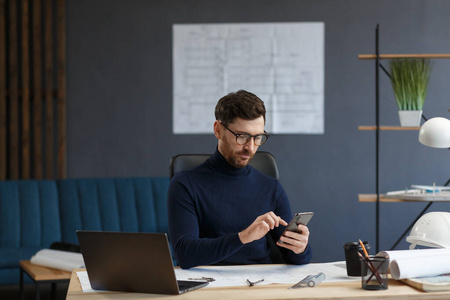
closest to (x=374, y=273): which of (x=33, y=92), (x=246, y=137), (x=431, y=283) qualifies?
(x=431, y=283)

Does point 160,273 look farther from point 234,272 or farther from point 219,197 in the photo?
point 219,197

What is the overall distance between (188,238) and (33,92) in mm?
3232

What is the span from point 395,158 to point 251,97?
2.89m

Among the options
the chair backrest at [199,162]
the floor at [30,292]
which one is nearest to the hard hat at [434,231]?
the chair backrest at [199,162]

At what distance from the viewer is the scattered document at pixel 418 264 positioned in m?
1.74

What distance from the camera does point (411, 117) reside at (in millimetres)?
3963

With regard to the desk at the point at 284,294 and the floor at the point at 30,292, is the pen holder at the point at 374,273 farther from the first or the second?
the floor at the point at 30,292

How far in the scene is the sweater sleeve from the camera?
79.4 inches

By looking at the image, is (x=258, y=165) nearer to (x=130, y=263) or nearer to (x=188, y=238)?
(x=188, y=238)

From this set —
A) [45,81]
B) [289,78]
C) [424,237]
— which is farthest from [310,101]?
[424,237]

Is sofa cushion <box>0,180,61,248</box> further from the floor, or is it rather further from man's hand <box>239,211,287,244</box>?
man's hand <box>239,211,287,244</box>

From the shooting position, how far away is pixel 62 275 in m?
3.43

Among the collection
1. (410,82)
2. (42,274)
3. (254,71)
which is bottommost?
(42,274)

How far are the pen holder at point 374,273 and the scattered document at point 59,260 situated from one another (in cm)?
219
